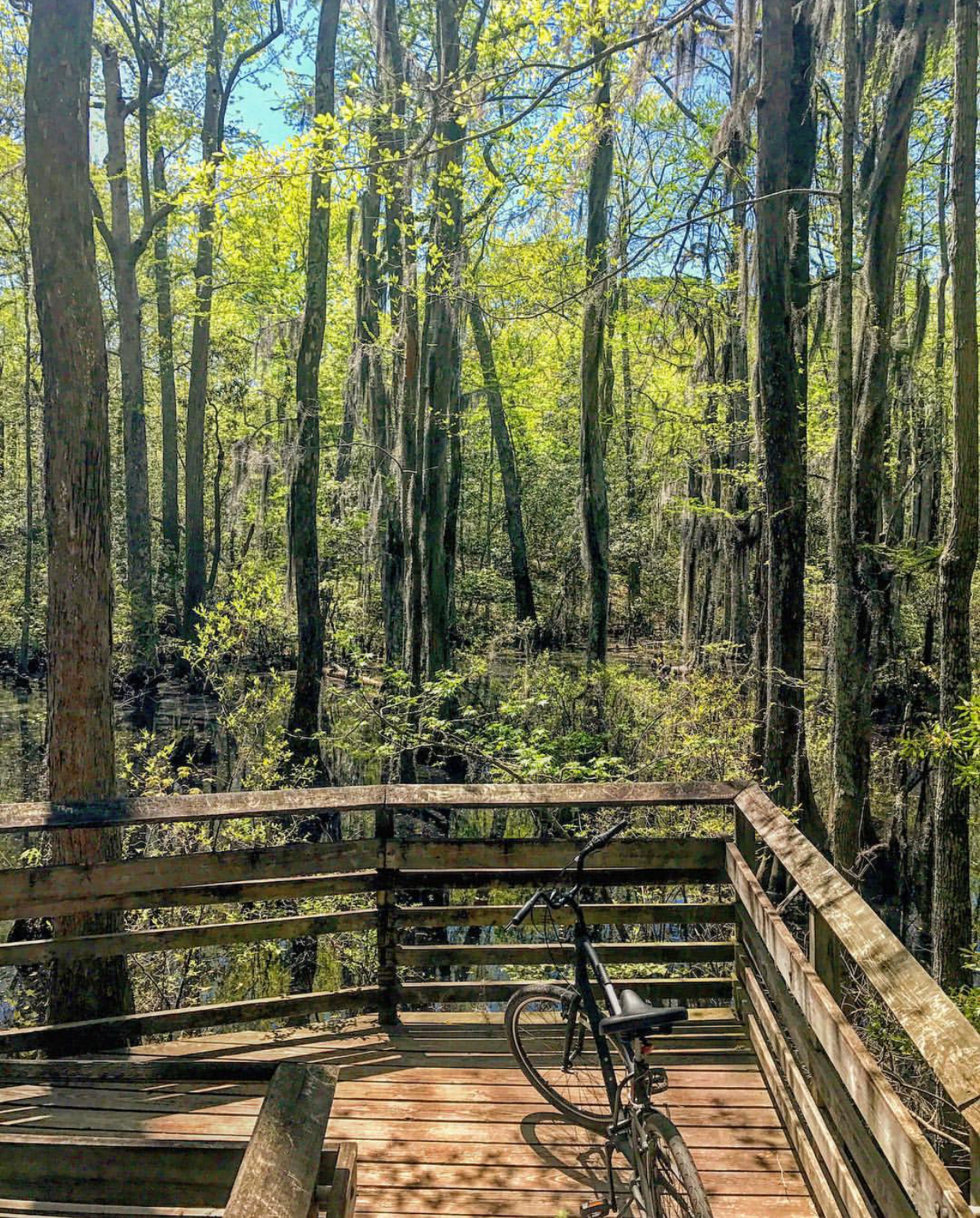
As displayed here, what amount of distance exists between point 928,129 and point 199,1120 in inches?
631

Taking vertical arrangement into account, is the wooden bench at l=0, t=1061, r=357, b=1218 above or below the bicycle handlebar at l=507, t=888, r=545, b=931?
above

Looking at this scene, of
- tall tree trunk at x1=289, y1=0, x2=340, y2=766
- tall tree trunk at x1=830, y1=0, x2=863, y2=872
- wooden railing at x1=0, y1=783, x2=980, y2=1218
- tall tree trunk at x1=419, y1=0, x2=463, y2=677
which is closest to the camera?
wooden railing at x1=0, y1=783, x2=980, y2=1218

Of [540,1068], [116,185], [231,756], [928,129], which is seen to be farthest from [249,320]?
[540,1068]

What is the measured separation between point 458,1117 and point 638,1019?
1.19m

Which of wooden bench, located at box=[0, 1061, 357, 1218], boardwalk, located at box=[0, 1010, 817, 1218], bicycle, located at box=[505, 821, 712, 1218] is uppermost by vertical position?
wooden bench, located at box=[0, 1061, 357, 1218]

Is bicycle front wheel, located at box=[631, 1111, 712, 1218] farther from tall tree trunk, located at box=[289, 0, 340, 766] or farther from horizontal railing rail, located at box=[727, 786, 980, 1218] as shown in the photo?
tall tree trunk, located at box=[289, 0, 340, 766]

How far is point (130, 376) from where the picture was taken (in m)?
19.1

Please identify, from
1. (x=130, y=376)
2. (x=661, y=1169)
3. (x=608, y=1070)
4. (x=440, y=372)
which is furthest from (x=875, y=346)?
(x=130, y=376)

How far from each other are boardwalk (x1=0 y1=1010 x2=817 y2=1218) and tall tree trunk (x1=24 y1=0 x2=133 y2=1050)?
1735 millimetres

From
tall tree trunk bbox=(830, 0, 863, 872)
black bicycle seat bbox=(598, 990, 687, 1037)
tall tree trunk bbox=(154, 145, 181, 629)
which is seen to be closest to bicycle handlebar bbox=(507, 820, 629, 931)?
black bicycle seat bbox=(598, 990, 687, 1037)

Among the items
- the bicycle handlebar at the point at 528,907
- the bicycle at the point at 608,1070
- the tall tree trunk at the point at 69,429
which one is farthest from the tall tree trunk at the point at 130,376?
the bicycle handlebar at the point at 528,907

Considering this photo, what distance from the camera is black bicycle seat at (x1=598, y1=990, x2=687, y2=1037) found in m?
2.55

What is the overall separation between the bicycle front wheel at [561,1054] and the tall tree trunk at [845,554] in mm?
4603

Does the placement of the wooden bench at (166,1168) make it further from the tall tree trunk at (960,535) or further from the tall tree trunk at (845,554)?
the tall tree trunk at (845,554)
